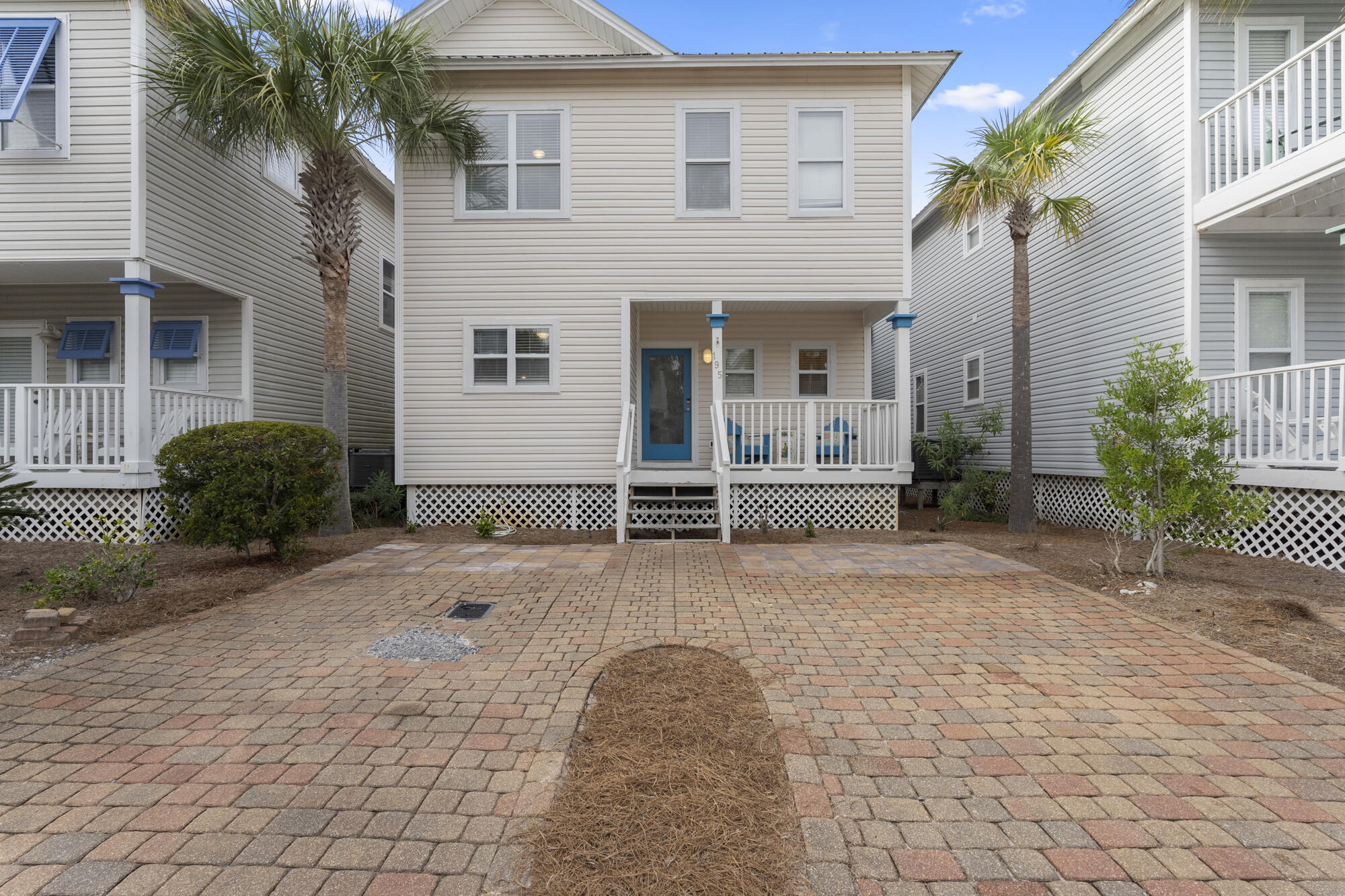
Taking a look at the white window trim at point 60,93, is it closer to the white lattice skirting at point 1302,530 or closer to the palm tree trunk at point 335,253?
the palm tree trunk at point 335,253

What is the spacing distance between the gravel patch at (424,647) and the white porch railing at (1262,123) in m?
10.4

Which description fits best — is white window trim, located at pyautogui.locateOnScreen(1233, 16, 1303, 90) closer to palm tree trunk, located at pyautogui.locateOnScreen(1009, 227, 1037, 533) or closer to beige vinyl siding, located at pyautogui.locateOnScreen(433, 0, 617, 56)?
palm tree trunk, located at pyautogui.locateOnScreen(1009, 227, 1037, 533)

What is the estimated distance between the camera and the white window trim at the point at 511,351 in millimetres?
10156

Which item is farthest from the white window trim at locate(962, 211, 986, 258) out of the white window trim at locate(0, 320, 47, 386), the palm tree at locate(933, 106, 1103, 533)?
the white window trim at locate(0, 320, 47, 386)

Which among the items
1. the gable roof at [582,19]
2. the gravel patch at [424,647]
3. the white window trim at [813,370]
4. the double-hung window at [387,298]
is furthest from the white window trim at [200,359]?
the white window trim at [813,370]

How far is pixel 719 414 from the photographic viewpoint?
958cm

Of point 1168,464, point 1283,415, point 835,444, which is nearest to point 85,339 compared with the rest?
point 835,444

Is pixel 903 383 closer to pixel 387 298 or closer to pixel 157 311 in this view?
pixel 387 298

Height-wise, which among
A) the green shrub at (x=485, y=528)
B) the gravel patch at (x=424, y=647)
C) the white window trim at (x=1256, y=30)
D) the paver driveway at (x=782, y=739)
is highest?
the white window trim at (x=1256, y=30)

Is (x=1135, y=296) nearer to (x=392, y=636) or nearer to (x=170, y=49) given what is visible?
(x=392, y=636)

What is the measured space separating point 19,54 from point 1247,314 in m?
16.6

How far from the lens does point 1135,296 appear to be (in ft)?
32.7

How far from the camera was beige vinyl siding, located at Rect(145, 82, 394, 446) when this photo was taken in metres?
8.81

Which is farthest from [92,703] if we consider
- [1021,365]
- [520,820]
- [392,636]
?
[1021,365]
